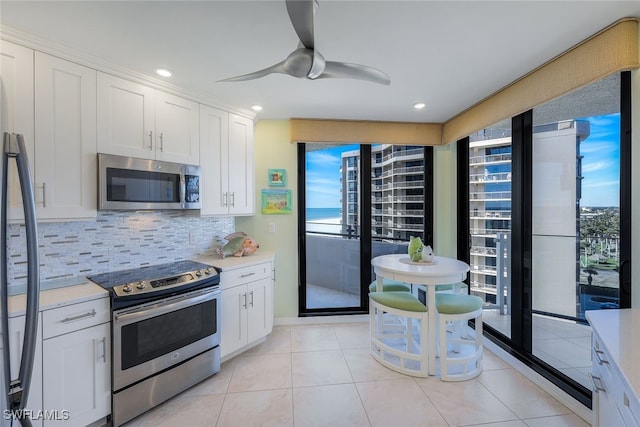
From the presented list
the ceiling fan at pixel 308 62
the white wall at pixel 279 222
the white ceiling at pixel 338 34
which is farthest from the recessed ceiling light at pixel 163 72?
the white wall at pixel 279 222

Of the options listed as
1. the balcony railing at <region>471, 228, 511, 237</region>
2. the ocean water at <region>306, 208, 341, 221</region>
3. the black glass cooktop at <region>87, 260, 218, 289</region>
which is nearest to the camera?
the black glass cooktop at <region>87, 260, 218, 289</region>

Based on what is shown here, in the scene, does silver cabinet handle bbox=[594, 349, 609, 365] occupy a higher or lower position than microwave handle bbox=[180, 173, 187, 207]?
lower

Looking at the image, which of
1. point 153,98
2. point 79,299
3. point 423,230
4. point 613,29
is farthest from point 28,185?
point 423,230

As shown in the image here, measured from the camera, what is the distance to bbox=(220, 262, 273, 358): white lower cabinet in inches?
95.0

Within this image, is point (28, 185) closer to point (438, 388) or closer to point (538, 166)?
point (438, 388)

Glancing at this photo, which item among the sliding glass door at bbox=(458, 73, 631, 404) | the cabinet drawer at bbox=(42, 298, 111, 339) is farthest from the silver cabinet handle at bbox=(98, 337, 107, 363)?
the sliding glass door at bbox=(458, 73, 631, 404)

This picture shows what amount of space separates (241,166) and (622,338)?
2920mm

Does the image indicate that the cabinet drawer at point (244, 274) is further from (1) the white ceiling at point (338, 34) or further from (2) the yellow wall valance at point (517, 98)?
(1) the white ceiling at point (338, 34)

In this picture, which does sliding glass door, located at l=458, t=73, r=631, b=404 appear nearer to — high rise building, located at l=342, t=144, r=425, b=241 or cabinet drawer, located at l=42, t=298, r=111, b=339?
high rise building, located at l=342, t=144, r=425, b=241

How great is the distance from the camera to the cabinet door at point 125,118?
1912 mm

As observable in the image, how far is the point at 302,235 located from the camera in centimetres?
332

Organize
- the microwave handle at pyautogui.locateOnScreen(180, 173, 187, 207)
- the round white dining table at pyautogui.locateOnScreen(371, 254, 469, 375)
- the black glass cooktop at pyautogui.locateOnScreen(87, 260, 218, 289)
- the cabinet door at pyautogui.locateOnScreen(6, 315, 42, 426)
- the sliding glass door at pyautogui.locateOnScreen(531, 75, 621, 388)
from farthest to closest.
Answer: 1. the microwave handle at pyautogui.locateOnScreen(180, 173, 187, 207)
2. the round white dining table at pyautogui.locateOnScreen(371, 254, 469, 375)
3. the black glass cooktop at pyautogui.locateOnScreen(87, 260, 218, 289)
4. the sliding glass door at pyautogui.locateOnScreen(531, 75, 621, 388)
5. the cabinet door at pyautogui.locateOnScreen(6, 315, 42, 426)

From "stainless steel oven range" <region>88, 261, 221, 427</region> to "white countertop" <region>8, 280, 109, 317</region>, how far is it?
66 mm

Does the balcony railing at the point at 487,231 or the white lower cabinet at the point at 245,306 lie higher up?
the balcony railing at the point at 487,231
